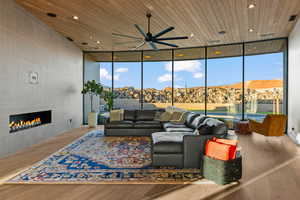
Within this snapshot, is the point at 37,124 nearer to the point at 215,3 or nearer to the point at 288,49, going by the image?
the point at 215,3

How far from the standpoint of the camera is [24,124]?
4.85 m

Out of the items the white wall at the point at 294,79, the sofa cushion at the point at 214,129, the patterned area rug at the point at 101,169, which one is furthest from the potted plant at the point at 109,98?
the white wall at the point at 294,79

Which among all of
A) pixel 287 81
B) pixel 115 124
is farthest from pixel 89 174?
pixel 287 81

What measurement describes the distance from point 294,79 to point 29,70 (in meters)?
7.52

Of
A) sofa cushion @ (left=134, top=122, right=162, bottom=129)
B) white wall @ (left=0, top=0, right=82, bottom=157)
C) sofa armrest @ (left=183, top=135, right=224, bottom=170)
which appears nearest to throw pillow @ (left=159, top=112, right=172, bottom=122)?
sofa cushion @ (left=134, top=122, right=162, bottom=129)

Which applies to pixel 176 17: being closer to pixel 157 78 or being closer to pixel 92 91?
pixel 157 78

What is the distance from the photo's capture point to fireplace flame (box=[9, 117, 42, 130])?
4.44m

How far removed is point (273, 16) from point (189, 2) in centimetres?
231

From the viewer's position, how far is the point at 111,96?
803 cm

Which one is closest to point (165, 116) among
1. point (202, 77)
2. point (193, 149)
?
point (202, 77)

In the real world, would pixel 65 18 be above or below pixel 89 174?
above

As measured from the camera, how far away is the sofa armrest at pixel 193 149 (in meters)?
3.35

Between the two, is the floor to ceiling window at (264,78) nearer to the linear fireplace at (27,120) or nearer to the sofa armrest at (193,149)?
the sofa armrest at (193,149)

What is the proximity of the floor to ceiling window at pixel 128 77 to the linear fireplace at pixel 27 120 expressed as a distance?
10.8 feet
